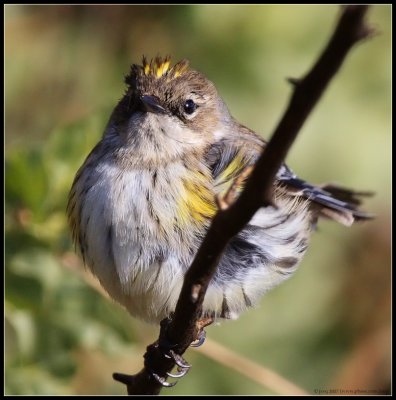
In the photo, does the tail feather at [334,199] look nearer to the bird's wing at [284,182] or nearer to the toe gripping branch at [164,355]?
the bird's wing at [284,182]

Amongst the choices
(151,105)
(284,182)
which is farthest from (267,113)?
(151,105)

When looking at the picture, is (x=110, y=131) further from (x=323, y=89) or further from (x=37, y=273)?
(x=323, y=89)

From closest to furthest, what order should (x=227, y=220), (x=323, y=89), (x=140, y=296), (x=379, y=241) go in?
1. (x=323, y=89)
2. (x=227, y=220)
3. (x=140, y=296)
4. (x=379, y=241)

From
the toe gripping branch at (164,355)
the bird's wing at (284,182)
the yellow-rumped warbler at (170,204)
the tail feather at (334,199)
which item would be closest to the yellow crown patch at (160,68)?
the yellow-rumped warbler at (170,204)

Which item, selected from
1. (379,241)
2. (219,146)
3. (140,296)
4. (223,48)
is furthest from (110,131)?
(379,241)

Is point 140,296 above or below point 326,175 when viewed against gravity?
below

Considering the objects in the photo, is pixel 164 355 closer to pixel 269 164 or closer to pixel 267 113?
pixel 269 164
